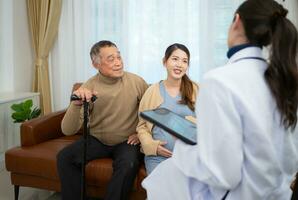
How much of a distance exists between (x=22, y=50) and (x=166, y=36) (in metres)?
1.51

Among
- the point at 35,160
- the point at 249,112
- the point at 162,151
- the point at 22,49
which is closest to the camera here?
the point at 249,112

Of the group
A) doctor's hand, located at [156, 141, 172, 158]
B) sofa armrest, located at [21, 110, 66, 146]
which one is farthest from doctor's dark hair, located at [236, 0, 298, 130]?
sofa armrest, located at [21, 110, 66, 146]

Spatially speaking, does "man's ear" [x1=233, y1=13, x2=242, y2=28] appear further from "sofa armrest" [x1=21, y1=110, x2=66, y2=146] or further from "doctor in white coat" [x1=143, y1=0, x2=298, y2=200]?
"sofa armrest" [x1=21, y1=110, x2=66, y2=146]

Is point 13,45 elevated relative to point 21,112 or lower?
elevated

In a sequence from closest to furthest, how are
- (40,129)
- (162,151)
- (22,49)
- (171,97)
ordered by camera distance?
(162,151) < (171,97) < (40,129) < (22,49)

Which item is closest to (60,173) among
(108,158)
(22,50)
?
(108,158)

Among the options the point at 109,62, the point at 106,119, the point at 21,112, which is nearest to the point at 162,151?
the point at 106,119

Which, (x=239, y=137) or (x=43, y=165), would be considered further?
(x=43, y=165)

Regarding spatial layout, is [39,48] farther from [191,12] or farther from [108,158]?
[108,158]

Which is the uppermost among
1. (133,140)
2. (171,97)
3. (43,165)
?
(171,97)

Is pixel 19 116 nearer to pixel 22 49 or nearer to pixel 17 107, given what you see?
pixel 17 107

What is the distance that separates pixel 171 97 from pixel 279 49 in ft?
3.72

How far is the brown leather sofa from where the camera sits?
198 cm

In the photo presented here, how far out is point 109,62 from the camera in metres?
2.09
